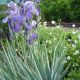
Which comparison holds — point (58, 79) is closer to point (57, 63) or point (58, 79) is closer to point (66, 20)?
point (57, 63)

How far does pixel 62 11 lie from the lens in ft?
38.4

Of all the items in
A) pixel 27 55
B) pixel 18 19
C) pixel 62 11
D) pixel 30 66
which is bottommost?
pixel 62 11

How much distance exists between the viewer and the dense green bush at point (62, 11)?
11.4 meters

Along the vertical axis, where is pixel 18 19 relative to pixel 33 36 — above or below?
above

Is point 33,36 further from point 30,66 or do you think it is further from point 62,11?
point 62,11

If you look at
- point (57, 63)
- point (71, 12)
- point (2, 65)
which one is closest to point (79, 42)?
point (57, 63)

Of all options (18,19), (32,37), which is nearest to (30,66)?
(32,37)

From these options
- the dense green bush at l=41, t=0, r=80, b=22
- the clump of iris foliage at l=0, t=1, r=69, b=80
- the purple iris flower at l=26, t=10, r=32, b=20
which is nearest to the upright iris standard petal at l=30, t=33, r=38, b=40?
the clump of iris foliage at l=0, t=1, r=69, b=80

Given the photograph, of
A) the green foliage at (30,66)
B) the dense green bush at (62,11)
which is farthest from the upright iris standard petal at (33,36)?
the dense green bush at (62,11)

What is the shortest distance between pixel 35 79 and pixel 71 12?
8.30m

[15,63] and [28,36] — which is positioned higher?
[28,36]

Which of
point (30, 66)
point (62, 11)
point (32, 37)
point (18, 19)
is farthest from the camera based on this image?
point (62, 11)

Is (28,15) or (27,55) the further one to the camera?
(27,55)

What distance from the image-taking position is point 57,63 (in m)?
3.61
